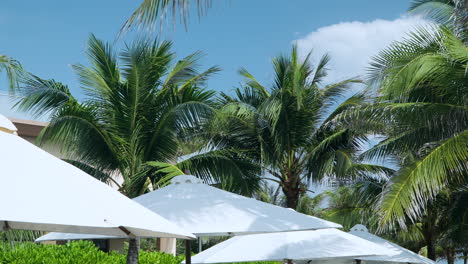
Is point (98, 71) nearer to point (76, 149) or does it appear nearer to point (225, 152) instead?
point (76, 149)

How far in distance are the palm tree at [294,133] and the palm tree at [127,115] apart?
1747 millimetres

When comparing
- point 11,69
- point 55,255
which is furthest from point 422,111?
point 55,255

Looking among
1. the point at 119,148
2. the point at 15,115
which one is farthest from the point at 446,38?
the point at 15,115

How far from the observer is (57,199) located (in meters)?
3.71

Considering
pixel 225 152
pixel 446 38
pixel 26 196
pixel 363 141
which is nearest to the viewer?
pixel 26 196

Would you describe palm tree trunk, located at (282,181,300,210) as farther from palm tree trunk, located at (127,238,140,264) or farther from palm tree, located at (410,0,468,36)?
palm tree trunk, located at (127,238,140,264)

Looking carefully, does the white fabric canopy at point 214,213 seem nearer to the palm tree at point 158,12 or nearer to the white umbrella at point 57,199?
the white umbrella at point 57,199

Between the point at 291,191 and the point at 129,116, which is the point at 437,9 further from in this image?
the point at 129,116

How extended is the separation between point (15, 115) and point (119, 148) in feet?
11.0

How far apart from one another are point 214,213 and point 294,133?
10.9 m

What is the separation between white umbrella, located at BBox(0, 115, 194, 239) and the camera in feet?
11.5

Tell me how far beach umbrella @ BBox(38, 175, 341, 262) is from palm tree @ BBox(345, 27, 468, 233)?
4076 mm

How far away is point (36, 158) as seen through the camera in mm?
4094

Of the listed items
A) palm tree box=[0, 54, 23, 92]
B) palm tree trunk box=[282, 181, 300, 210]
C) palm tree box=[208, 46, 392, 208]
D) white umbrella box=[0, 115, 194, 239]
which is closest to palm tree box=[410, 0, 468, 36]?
palm tree box=[208, 46, 392, 208]
